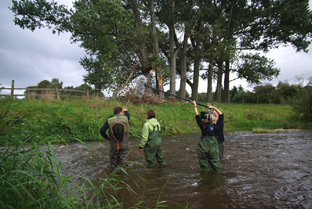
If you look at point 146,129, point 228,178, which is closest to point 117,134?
point 146,129

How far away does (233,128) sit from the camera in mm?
17750

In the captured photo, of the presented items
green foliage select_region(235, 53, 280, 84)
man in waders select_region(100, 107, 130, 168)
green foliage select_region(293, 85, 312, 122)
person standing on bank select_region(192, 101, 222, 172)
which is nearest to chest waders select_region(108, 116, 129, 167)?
man in waders select_region(100, 107, 130, 168)

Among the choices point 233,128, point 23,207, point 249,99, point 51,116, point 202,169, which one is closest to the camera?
point 23,207

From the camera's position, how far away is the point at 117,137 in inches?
215

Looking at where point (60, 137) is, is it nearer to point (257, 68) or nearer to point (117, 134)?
point (117, 134)

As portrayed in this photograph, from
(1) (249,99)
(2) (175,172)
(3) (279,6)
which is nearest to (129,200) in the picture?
(2) (175,172)

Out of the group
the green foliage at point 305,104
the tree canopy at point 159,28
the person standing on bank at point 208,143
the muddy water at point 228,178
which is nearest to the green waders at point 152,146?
the muddy water at point 228,178

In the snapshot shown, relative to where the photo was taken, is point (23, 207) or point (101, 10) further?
point (101, 10)

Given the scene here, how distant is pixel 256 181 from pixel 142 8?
1906 centimetres

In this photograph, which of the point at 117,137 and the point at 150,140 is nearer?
the point at 117,137

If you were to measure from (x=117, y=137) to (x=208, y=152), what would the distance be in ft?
7.85

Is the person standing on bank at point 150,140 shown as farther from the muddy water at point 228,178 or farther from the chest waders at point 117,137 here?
the chest waders at point 117,137

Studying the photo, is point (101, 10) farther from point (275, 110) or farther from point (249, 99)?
point (249, 99)

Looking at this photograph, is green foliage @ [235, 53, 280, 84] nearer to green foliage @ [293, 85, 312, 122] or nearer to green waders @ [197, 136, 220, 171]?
green foliage @ [293, 85, 312, 122]
